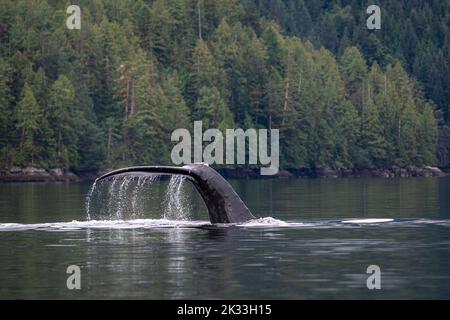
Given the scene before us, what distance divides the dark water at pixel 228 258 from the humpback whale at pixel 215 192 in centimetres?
50

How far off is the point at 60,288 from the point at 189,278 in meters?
3.18

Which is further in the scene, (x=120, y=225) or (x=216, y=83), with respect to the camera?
(x=216, y=83)

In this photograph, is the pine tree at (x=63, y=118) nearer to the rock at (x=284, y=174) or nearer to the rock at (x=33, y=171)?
the rock at (x=33, y=171)

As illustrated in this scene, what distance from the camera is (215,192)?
44.4m

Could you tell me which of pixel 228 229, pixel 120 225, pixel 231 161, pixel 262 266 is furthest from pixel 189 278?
pixel 231 161

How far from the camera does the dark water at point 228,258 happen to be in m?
30.5

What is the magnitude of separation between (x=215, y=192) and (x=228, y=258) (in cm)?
801

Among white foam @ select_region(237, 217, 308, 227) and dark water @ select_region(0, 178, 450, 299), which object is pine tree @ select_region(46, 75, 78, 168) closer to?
dark water @ select_region(0, 178, 450, 299)

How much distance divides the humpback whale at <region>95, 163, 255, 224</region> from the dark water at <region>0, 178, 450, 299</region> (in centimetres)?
50

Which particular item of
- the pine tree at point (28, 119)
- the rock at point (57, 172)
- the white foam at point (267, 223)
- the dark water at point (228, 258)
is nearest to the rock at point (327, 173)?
the pine tree at point (28, 119)

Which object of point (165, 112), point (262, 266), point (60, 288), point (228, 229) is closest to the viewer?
point (60, 288)
